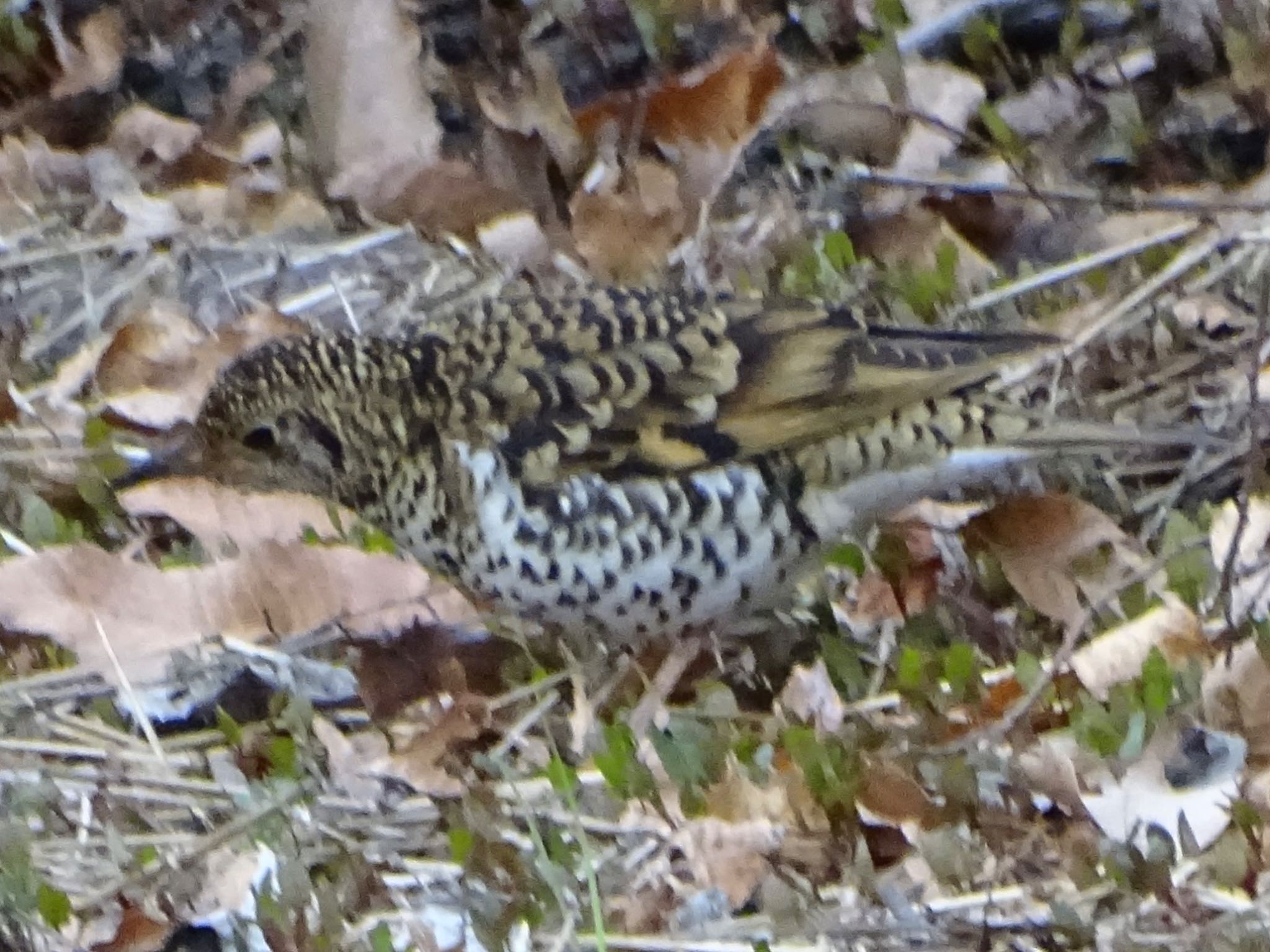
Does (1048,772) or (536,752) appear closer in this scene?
(1048,772)

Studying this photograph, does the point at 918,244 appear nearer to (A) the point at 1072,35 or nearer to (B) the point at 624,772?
(A) the point at 1072,35

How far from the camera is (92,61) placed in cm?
493

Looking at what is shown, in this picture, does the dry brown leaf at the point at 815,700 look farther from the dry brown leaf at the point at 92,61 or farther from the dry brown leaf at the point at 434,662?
the dry brown leaf at the point at 92,61

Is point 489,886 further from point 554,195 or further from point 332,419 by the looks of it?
point 554,195

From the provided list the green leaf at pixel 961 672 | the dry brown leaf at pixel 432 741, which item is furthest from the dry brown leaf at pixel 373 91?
the green leaf at pixel 961 672

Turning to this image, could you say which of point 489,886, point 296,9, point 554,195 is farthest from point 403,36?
point 489,886

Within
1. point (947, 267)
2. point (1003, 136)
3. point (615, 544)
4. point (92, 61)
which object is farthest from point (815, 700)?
point (92, 61)

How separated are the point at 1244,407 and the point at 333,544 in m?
1.74

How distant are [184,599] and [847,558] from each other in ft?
3.96

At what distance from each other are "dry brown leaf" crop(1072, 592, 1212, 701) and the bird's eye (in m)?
1.38

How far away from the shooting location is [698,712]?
2.89m

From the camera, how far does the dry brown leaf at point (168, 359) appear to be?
392cm

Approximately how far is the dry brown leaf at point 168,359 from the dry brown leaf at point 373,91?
554 millimetres

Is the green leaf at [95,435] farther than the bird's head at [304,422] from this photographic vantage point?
Yes
